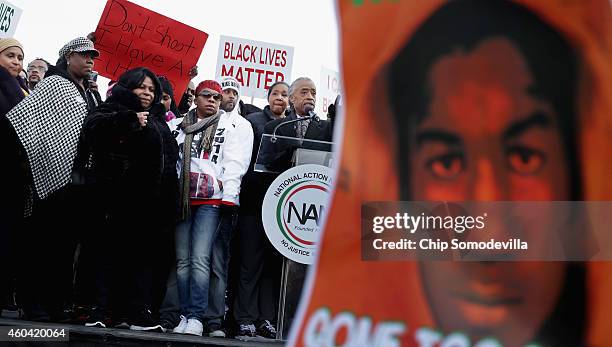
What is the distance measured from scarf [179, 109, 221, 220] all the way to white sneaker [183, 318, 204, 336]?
2.15 feet

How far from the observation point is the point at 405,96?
2074mm

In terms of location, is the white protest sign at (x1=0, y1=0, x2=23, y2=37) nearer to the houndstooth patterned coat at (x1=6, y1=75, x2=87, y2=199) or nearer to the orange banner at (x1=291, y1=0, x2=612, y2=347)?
the houndstooth patterned coat at (x1=6, y1=75, x2=87, y2=199)

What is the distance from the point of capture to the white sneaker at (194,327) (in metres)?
5.46

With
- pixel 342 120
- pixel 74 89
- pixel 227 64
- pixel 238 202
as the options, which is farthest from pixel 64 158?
pixel 227 64

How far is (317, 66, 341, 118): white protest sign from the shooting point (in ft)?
34.4

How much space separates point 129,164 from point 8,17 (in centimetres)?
378

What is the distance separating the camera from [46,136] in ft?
17.9

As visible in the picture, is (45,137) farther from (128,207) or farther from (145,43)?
(145,43)

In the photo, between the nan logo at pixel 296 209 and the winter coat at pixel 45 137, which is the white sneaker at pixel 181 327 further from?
the winter coat at pixel 45 137

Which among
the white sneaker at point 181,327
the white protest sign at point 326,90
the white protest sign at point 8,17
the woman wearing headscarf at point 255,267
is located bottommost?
the white sneaker at point 181,327

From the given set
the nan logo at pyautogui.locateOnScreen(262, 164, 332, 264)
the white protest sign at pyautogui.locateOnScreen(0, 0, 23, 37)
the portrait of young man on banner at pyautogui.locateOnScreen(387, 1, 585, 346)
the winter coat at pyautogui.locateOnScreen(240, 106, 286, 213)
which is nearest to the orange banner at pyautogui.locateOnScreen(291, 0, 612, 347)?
the portrait of young man on banner at pyautogui.locateOnScreen(387, 1, 585, 346)

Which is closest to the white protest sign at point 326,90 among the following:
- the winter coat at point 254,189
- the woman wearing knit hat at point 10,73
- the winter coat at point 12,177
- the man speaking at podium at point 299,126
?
the man speaking at podium at point 299,126

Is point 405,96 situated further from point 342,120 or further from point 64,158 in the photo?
point 64,158

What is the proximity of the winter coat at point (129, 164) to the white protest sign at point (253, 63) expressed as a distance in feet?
14.4
